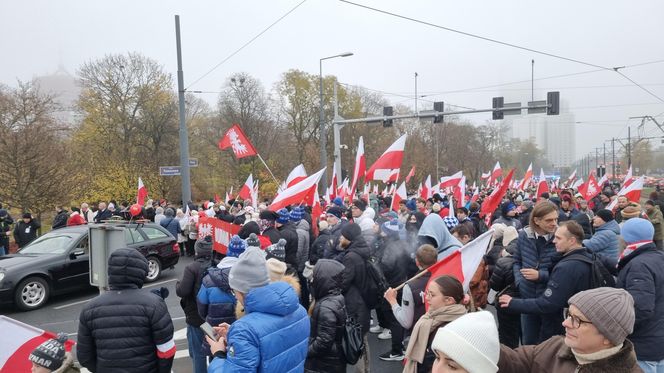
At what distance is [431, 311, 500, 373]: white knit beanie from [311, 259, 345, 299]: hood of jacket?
7.31 ft

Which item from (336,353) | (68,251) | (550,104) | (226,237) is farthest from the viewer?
(550,104)

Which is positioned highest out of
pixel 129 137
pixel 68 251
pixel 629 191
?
pixel 129 137

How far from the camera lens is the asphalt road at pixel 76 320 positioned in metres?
6.27

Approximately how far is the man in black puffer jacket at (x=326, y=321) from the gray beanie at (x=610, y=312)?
2123 millimetres

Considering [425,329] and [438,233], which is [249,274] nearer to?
[425,329]

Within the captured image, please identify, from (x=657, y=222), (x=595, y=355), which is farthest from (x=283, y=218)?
(x=657, y=222)

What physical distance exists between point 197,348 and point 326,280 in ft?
6.42

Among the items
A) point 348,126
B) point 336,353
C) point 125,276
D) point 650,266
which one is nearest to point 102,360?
point 125,276

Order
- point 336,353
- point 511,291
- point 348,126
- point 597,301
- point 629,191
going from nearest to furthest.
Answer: point 597,301, point 336,353, point 511,291, point 629,191, point 348,126

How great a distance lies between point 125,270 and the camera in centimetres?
351

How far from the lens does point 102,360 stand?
11.4 ft

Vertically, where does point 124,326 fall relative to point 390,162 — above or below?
below

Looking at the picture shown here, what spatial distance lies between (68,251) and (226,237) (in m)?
5.17

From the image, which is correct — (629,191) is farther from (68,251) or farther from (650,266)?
(68,251)
